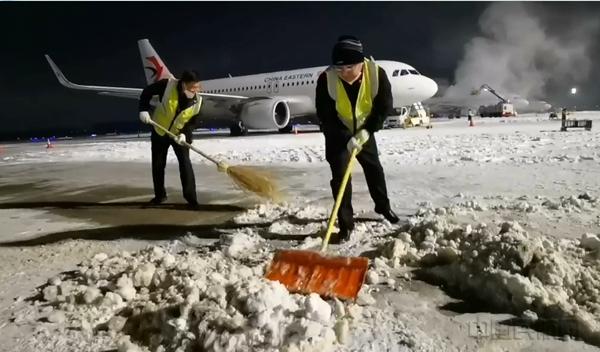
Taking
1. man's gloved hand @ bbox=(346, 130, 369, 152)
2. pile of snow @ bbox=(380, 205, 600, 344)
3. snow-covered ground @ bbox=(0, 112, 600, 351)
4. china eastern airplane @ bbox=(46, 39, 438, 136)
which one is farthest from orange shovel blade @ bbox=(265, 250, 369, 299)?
china eastern airplane @ bbox=(46, 39, 438, 136)

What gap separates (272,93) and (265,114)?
2.94 m

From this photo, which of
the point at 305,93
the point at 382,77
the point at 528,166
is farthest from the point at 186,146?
the point at 305,93

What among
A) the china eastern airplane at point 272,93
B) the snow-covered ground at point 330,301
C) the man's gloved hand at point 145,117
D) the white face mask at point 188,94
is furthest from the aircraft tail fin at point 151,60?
the snow-covered ground at point 330,301

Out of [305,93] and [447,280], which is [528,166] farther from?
[305,93]

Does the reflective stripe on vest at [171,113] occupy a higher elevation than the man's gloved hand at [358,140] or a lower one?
higher

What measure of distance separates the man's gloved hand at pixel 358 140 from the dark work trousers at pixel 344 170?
0.41 feet

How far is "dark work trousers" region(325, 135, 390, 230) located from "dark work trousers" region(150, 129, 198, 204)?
2124 mm

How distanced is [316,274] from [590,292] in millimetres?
1417

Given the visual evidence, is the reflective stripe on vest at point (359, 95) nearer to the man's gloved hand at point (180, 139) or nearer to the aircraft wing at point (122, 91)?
the man's gloved hand at point (180, 139)

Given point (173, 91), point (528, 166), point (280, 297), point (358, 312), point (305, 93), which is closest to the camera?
point (280, 297)

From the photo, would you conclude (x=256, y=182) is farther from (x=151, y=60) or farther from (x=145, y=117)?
(x=151, y=60)

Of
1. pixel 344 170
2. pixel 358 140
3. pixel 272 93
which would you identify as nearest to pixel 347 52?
pixel 358 140

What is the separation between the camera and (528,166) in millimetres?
7051

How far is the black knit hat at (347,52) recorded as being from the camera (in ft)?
10.8
